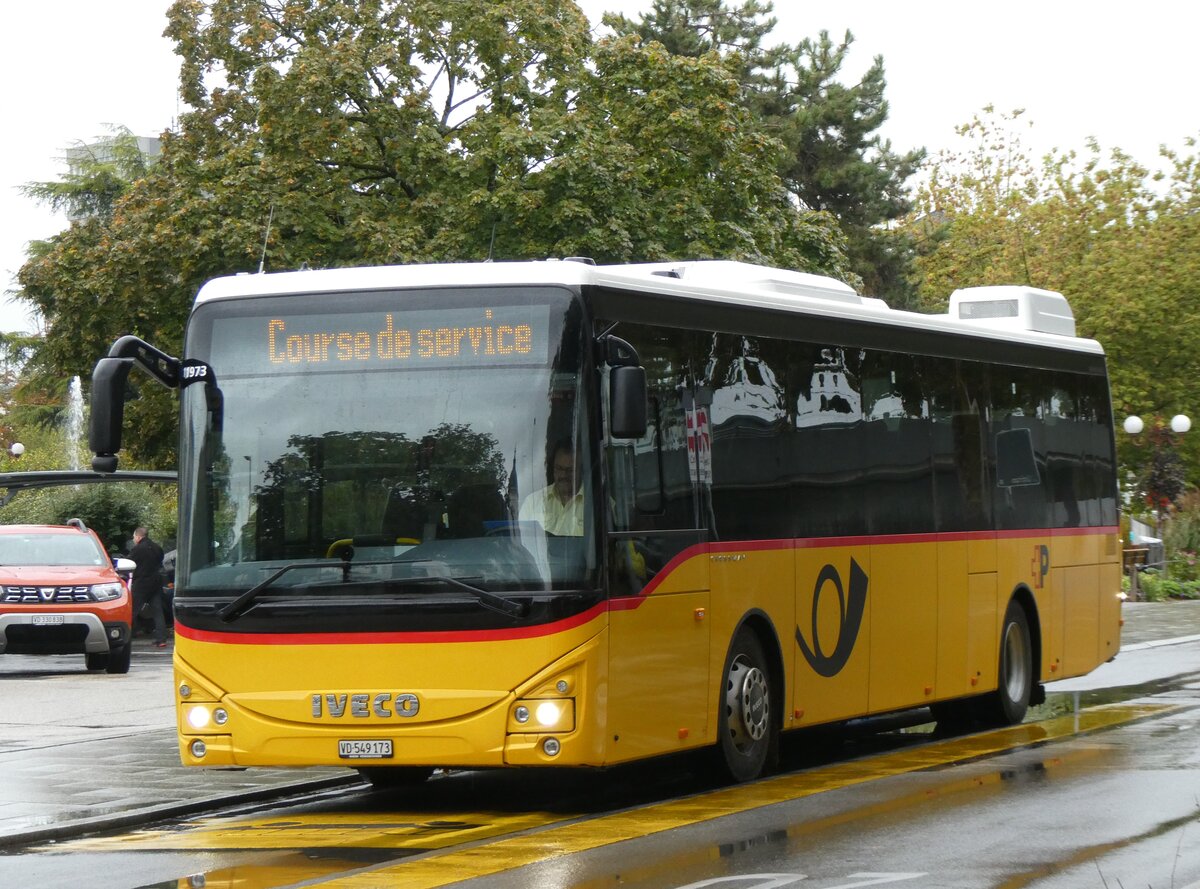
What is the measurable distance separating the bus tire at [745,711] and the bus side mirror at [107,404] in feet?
12.7

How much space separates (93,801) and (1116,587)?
10877 mm

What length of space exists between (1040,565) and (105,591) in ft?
38.3

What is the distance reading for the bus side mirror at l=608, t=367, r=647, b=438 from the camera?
1039cm

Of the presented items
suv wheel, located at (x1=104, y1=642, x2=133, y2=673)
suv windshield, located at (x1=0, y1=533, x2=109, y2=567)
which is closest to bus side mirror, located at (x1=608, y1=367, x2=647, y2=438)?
suv wheel, located at (x1=104, y1=642, x2=133, y2=673)

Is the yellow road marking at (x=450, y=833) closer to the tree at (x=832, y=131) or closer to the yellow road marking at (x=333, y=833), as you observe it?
the yellow road marking at (x=333, y=833)

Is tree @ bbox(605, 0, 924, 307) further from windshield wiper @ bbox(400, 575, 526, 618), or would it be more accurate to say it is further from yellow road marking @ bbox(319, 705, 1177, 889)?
windshield wiper @ bbox(400, 575, 526, 618)

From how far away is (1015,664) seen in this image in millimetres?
16766

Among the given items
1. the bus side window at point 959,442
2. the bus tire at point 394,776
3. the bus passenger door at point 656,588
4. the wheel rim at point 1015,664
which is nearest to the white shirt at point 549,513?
the bus passenger door at point 656,588

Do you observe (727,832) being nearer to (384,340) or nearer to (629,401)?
(629,401)

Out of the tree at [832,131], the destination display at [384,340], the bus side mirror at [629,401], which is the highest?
the tree at [832,131]

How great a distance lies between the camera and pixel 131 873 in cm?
921

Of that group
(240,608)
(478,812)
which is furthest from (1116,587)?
(240,608)

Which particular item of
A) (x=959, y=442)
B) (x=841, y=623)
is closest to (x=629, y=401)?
(x=841, y=623)

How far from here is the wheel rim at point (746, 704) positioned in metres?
12.1
